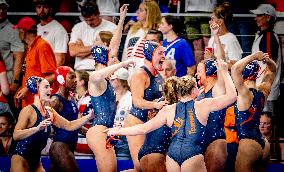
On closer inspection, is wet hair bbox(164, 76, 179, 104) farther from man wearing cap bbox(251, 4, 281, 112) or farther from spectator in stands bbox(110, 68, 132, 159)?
man wearing cap bbox(251, 4, 281, 112)

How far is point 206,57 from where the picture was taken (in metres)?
10.2

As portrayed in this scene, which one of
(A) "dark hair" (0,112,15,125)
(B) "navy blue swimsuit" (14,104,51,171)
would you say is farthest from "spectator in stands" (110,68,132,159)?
(A) "dark hair" (0,112,15,125)

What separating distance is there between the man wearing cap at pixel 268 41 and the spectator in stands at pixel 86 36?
1.85 metres

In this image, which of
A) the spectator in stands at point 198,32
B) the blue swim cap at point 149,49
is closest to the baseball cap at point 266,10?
the spectator in stands at point 198,32

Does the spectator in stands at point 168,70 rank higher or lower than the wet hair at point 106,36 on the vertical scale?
lower

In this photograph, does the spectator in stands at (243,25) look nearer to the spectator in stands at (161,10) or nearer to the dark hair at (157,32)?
the spectator in stands at (161,10)

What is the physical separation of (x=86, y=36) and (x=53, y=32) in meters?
0.44

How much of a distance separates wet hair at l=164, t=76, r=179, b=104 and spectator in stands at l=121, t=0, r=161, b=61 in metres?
1.89

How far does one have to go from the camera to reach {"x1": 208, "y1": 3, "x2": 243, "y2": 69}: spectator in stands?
10.6 metres

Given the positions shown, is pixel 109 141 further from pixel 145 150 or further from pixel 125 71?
pixel 125 71

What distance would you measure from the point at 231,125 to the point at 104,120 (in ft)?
4.80

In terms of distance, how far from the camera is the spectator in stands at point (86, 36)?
11008 mm

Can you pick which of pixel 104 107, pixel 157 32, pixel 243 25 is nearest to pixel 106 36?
pixel 157 32

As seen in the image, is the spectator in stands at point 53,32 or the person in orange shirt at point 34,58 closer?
the person in orange shirt at point 34,58
